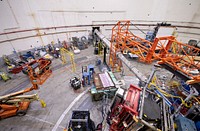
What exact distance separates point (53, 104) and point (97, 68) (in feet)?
17.7

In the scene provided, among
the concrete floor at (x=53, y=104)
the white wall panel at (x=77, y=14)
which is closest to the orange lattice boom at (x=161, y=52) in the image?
the concrete floor at (x=53, y=104)

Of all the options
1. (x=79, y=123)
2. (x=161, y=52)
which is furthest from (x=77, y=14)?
(x=79, y=123)

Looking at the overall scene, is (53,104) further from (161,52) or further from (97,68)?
(161,52)

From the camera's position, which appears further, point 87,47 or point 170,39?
point 87,47

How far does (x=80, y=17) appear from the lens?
587 inches

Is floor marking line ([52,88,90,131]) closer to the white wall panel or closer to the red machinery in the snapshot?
the red machinery

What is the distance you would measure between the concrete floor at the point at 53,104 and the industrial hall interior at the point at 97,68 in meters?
0.06

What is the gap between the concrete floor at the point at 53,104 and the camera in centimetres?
611

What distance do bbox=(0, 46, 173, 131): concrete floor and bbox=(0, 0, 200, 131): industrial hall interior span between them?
0.06 meters

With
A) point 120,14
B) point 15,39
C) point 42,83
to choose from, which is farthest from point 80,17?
point 42,83

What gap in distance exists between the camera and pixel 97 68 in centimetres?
1094

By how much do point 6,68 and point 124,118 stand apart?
13319mm

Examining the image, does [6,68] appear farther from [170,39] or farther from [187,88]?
[187,88]

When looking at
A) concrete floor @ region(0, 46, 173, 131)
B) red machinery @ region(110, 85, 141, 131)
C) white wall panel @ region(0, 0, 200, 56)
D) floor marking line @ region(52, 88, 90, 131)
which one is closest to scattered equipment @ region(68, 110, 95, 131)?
Answer: red machinery @ region(110, 85, 141, 131)
